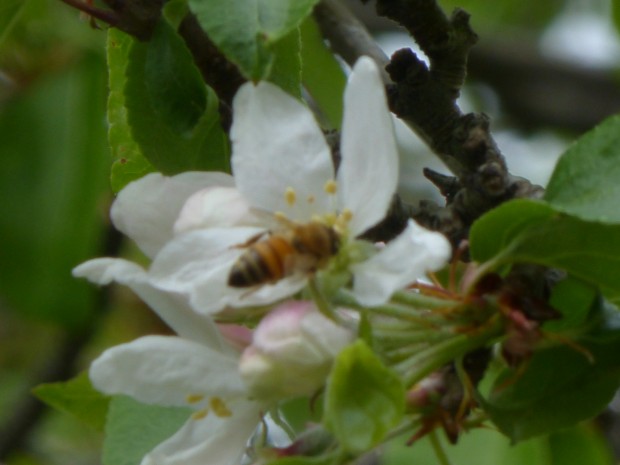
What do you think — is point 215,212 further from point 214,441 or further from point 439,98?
point 439,98

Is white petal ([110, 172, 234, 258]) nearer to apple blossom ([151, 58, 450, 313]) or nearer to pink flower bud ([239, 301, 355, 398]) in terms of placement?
apple blossom ([151, 58, 450, 313])

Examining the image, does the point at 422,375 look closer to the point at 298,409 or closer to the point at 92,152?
the point at 298,409

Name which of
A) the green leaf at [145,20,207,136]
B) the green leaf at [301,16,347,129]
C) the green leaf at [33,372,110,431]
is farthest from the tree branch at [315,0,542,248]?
the green leaf at [301,16,347,129]

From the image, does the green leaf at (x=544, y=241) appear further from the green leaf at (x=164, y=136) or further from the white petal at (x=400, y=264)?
the green leaf at (x=164, y=136)

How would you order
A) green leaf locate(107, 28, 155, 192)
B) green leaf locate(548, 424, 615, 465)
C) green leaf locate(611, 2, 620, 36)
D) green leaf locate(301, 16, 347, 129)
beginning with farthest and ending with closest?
1. green leaf locate(301, 16, 347, 129)
2. green leaf locate(611, 2, 620, 36)
3. green leaf locate(548, 424, 615, 465)
4. green leaf locate(107, 28, 155, 192)

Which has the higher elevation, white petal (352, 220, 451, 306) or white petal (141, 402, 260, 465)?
white petal (352, 220, 451, 306)

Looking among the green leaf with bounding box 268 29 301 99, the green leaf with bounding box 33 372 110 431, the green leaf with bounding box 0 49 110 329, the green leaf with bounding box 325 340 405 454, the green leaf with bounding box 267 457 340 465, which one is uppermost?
the green leaf with bounding box 268 29 301 99

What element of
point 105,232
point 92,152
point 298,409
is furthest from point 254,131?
point 105,232

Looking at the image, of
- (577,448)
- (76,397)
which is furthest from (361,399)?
(577,448)
